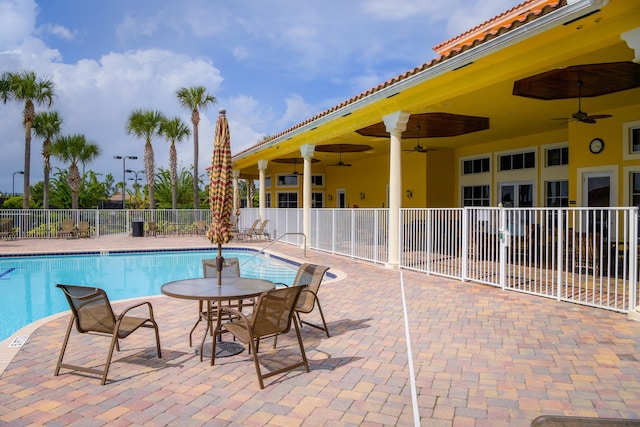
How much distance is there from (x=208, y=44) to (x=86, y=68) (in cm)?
1170

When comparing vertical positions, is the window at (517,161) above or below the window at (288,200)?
above

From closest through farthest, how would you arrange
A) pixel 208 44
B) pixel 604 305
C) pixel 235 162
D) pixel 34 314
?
pixel 604 305 → pixel 34 314 → pixel 208 44 → pixel 235 162

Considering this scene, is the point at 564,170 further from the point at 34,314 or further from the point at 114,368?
the point at 34,314

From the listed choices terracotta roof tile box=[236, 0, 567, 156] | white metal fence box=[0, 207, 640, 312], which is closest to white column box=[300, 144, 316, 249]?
white metal fence box=[0, 207, 640, 312]

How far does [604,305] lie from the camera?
5.79m

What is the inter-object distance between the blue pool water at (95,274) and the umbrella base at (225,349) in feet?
12.0

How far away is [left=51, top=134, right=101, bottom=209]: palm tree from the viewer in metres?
23.6

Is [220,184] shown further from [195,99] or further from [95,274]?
[195,99]

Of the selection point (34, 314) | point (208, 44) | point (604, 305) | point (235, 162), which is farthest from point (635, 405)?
point (235, 162)

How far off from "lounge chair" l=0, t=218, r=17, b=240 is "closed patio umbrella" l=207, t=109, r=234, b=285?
18396 millimetres

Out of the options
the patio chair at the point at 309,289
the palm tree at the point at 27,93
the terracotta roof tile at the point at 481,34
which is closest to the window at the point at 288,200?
the terracotta roof tile at the point at 481,34

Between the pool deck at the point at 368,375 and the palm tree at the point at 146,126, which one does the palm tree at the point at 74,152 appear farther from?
the pool deck at the point at 368,375

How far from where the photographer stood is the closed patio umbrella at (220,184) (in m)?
4.63

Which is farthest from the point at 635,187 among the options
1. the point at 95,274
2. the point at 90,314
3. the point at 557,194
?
the point at 95,274
